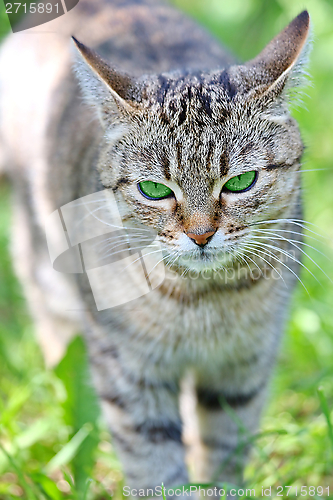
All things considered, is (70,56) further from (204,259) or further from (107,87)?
(204,259)

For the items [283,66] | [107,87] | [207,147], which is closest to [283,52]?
[283,66]

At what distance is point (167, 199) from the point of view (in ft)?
5.34

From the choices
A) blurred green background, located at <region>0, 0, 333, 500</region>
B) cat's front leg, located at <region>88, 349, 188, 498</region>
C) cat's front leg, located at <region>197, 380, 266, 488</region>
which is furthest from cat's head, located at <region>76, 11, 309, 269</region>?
cat's front leg, located at <region>197, 380, 266, 488</region>

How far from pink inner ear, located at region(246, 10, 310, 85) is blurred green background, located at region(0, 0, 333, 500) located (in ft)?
0.21

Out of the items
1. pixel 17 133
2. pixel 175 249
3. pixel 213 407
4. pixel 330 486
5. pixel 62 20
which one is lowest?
pixel 330 486

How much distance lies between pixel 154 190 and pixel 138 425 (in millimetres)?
984

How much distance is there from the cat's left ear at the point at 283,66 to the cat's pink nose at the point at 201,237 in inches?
18.0

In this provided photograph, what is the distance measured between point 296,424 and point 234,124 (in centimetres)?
156

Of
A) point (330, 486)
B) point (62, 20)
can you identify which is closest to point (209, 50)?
point (62, 20)

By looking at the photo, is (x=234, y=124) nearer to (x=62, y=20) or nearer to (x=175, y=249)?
(x=175, y=249)

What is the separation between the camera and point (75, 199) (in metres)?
2.29

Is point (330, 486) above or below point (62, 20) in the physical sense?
below

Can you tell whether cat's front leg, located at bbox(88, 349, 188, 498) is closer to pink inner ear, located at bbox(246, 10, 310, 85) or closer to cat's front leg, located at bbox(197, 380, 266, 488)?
cat's front leg, located at bbox(197, 380, 266, 488)

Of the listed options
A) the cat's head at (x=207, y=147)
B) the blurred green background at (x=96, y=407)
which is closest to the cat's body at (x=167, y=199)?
the cat's head at (x=207, y=147)
